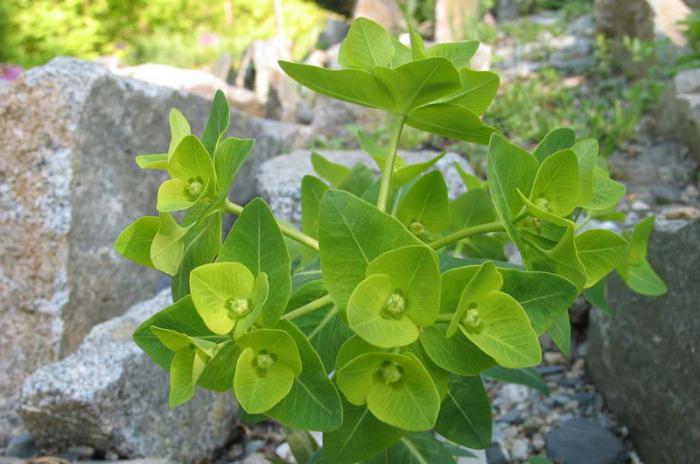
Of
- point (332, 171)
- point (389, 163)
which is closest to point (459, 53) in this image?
point (389, 163)

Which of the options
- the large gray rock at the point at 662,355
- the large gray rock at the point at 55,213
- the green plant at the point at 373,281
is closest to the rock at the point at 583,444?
the large gray rock at the point at 662,355

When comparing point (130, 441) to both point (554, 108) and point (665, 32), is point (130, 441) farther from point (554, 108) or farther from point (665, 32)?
point (665, 32)

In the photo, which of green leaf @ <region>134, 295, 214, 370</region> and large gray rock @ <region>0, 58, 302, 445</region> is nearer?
green leaf @ <region>134, 295, 214, 370</region>

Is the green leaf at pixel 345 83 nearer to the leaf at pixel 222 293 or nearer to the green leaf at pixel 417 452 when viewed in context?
the leaf at pixel 222 293

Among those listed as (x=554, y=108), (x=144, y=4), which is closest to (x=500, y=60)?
(x=554, y=108)

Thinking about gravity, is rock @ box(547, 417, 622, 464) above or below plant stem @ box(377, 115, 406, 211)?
below

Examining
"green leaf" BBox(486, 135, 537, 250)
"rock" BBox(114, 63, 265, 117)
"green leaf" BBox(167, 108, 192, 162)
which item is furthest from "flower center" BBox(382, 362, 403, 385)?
"rock" BBox(114, 63, 265, 117)

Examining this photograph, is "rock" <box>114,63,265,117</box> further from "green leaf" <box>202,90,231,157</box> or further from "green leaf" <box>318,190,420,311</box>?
"green leaf" <box>318,190,420,311</box>
